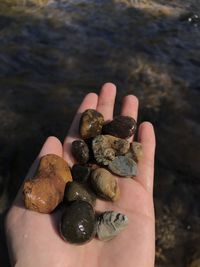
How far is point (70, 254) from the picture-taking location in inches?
128

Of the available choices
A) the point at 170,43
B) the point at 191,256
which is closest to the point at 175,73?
the point at 170,43

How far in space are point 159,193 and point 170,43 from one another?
4.31m

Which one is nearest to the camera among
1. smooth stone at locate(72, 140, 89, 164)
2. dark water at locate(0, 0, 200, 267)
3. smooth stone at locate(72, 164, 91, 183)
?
smooth stone at locate(72, 164, 91, 183)

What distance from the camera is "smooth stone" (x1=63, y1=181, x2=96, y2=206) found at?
11.9 ft

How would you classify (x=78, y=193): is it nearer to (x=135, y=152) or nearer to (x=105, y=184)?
(x=105, y=184)

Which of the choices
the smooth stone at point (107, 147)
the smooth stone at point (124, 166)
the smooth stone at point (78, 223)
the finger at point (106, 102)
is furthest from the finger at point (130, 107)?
the smooth stone at point (78, 223)

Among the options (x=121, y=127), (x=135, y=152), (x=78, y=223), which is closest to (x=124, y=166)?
(x=135, y=152)

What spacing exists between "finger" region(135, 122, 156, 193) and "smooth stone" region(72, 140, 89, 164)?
58cm

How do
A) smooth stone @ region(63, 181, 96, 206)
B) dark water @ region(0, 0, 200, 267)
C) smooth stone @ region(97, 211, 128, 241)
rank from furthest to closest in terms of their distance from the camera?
dark water @ region(0, 0, 200, 267) < smooth stone @ region(63, 181, 96, 206) < smooth stone @ region(97, 211, 128, 241)

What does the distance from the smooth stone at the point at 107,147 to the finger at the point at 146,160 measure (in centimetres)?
22

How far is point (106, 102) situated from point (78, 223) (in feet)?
6.74

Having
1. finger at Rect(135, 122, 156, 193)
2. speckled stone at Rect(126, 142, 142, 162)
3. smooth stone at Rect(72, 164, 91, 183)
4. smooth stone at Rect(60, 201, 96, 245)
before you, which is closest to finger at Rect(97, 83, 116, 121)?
finger at Rect(135, 122, 156, 193)

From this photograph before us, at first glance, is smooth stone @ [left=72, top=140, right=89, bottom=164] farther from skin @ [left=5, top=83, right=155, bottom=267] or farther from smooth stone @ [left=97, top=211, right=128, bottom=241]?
smooth stone @ [left=97, top=211, right=128, bottom=241]

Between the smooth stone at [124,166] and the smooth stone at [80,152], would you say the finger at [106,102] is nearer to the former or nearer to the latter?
the smooth stone at [80,152]
